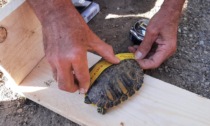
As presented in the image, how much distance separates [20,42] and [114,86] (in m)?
0.49

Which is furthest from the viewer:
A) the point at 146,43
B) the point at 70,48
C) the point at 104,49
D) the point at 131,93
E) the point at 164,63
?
the point at 164,63

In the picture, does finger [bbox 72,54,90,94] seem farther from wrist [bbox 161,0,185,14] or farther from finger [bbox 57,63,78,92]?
wrist [bbox 161,0,185,14]

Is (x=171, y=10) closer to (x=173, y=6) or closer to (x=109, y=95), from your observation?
(x=173, y=6)

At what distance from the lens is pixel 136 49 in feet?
4.88

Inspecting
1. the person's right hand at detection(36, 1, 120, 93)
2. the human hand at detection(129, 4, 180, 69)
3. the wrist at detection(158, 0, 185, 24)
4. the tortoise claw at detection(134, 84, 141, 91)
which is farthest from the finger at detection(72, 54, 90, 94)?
the wrist at detection(158, 0, 185, 24)

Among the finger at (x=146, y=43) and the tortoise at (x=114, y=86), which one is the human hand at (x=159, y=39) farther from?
the tortoise at (x=114, y=86)

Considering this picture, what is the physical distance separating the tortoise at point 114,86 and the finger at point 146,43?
129 millimetres

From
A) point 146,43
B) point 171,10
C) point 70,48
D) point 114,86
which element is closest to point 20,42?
point 70,48

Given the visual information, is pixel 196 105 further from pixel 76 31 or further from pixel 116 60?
pixel 76 31

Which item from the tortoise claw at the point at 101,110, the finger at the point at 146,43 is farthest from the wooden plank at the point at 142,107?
the finger at the point at 146,43

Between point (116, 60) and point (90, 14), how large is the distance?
0.67 meters

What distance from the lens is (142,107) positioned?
49.6 inches

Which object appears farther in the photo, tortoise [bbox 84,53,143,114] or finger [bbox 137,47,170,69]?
finger [bbox 137,47,170,69]

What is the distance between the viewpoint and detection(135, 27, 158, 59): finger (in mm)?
1353
